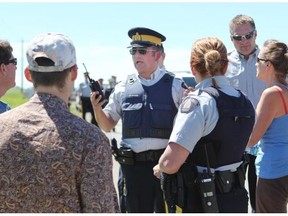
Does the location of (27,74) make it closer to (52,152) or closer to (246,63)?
(52,152)

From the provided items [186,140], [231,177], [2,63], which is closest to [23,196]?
[186,140]

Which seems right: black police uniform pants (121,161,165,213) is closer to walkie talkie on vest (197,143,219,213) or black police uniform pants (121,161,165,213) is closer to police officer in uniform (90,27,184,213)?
police officer in uniform (90,27,184,213)

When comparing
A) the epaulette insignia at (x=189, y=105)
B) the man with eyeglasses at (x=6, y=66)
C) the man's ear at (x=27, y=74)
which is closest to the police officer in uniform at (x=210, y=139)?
the epaulette insignia at (x=189, y=105)

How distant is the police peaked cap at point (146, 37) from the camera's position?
4.81 meters

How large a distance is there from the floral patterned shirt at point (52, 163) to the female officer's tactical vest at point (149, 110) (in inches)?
83.4

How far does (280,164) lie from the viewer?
13.7ft

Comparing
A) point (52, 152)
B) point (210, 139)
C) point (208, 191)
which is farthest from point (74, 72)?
point (208, 191)

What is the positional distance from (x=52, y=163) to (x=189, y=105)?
1248 mm

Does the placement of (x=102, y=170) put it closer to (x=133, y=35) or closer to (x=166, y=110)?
(x=166, y=110)

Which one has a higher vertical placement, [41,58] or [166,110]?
[41,58]

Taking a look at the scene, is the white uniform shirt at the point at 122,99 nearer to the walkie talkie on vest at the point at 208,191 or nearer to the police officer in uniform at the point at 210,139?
the police officer in uniform at the point at 210,139

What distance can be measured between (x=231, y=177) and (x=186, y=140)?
0.48 meters

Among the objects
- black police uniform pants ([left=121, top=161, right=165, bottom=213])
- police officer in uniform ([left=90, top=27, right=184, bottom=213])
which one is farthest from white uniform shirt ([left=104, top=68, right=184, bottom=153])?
black police uniform pants ([left=121, top=161, right=165, bottom=213])

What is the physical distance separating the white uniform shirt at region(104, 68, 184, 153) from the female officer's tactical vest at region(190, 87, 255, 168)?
3.18 feet
